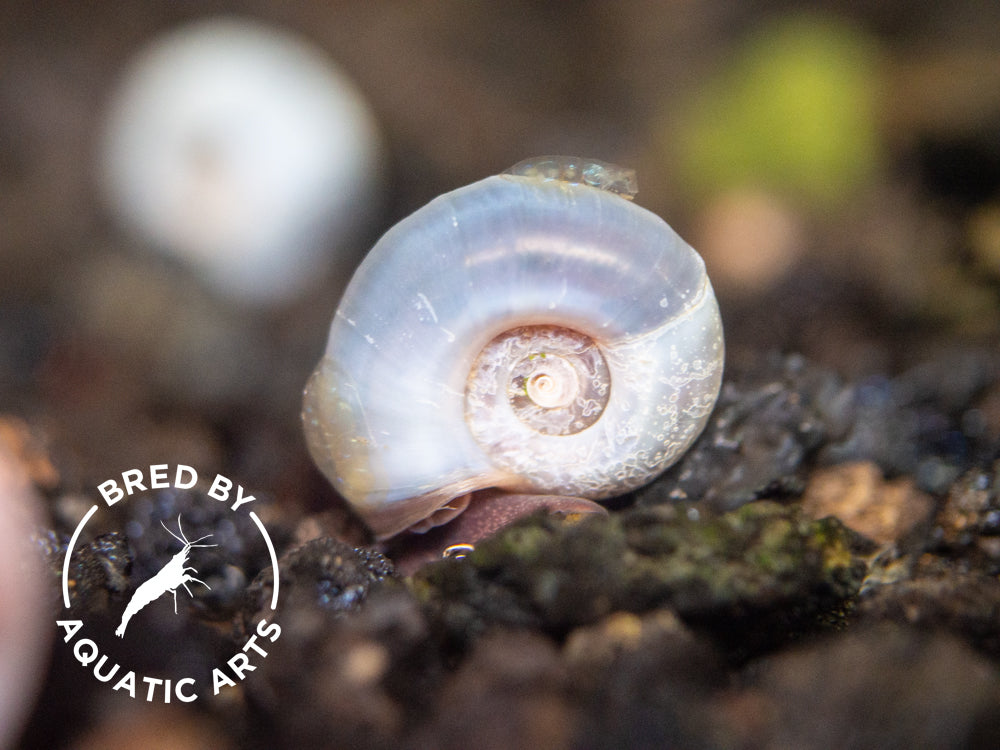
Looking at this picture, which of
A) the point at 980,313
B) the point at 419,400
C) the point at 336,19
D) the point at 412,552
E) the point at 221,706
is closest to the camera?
the point at 221,706

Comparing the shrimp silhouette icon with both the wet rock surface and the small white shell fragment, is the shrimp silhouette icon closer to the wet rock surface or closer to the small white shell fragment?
the wet rock surface

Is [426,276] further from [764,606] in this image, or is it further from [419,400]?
[764,606]

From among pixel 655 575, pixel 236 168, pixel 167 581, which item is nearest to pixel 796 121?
pixel 236 168

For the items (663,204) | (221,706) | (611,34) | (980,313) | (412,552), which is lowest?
(412,552)

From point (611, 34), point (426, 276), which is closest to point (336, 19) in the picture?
point (611, 34)

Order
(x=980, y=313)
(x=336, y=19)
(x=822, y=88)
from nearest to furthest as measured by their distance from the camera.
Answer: (x=980, y=313) → (x=822, y=88) → (x=336, y=19)

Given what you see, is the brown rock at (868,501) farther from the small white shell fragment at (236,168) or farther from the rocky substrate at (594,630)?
the small white shell fragment at (236,168)
